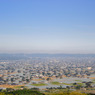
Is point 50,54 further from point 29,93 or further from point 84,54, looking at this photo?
point 29,93

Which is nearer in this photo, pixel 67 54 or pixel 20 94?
pixel 20 94

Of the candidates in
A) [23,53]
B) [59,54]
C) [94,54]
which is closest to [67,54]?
[59,54]

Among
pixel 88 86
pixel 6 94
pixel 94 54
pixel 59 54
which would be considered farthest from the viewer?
pixel 59 54

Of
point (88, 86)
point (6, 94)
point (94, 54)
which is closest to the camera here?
point (6, 94)

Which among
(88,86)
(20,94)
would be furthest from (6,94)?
(88,86)

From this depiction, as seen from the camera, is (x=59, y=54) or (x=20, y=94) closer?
(x=20, y=94)

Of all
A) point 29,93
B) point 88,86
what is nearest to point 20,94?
point 29,93

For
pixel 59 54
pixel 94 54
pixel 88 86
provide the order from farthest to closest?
1. pixel 59 54
2. pixel 94 54
3. pixel 88 86

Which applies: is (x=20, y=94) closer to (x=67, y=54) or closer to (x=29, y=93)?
(x=29, y=93)
